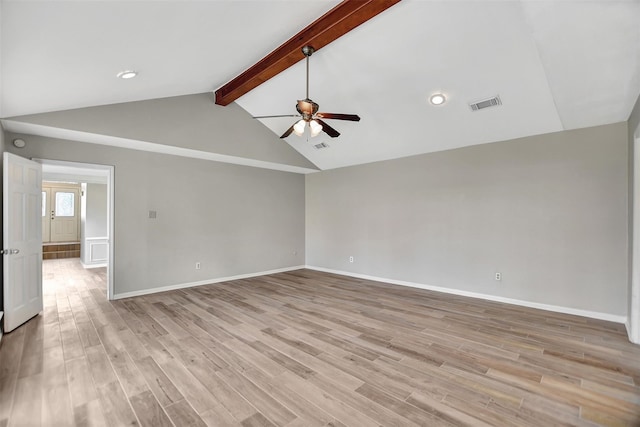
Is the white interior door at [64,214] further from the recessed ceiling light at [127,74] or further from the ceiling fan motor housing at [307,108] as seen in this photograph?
the ceiling fan motor housing at [307,108]

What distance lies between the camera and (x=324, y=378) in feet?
7.88

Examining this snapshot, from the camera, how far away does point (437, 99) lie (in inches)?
155

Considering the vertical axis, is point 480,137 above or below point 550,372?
above

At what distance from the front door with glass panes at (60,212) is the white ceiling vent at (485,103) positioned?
12542 millimetres

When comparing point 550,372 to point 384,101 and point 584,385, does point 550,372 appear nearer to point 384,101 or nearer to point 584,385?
point 584,385

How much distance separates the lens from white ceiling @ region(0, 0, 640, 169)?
2.18 m

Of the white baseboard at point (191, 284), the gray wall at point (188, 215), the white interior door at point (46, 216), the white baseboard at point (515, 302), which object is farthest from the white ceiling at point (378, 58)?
the white interior door at point (46, 216)

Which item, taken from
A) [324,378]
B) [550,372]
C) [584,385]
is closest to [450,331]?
[550,372]

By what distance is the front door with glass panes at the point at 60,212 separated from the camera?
9656mm

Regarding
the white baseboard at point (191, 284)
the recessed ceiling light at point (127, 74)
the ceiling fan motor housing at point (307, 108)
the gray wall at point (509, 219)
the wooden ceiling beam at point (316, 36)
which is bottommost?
the white baseboard at point (191, 284)

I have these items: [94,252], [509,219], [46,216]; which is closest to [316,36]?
[509,219]

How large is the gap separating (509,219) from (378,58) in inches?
125

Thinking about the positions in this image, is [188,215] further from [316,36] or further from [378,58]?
[378,58]

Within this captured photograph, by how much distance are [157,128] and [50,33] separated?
9.07 ft
